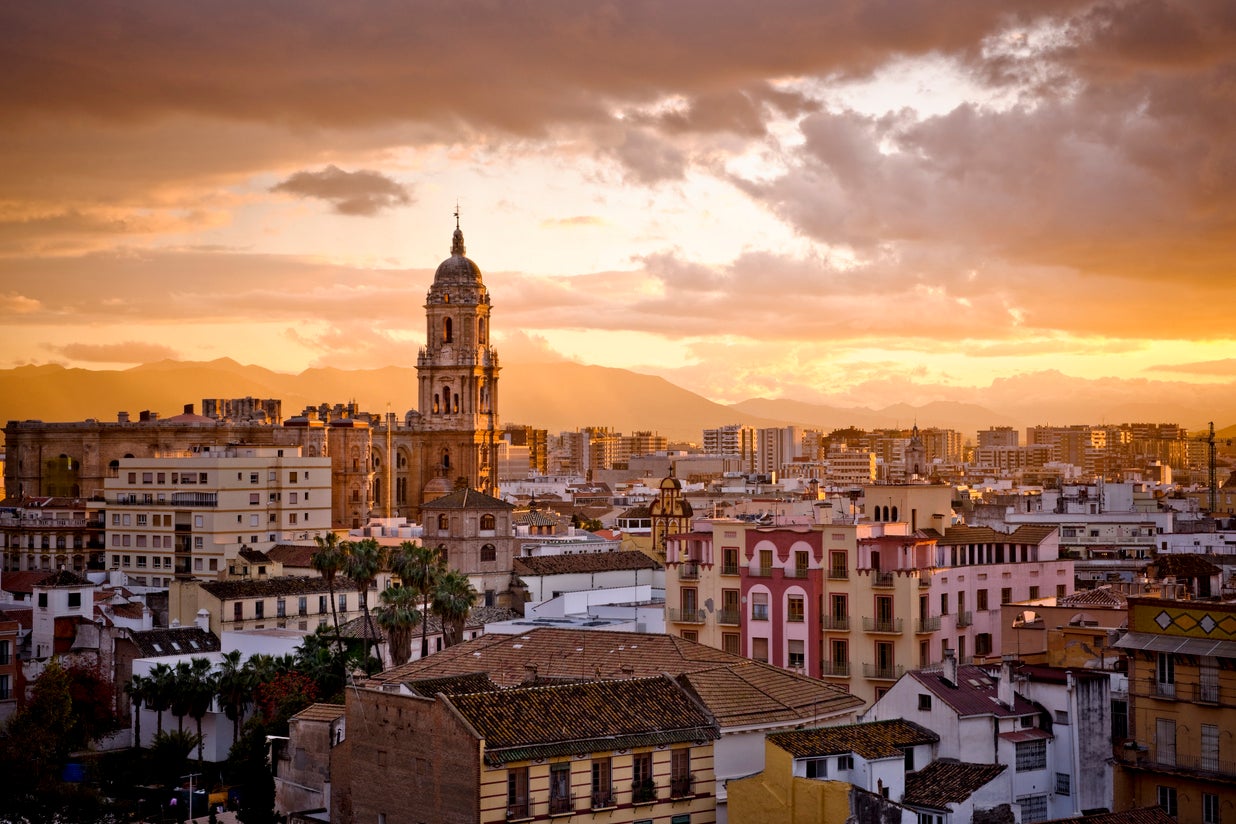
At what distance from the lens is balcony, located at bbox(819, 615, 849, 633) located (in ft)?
213

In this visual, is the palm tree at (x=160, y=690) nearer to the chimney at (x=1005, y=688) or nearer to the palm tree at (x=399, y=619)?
the palm tree at (x=399, y=619)

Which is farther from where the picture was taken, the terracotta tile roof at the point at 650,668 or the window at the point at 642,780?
the terracotta tile roof at the point at 650,668

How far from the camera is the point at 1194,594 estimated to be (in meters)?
63.6

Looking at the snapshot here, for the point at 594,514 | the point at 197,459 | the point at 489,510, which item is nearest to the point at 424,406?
the point at 594,514

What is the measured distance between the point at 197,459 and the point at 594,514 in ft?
228

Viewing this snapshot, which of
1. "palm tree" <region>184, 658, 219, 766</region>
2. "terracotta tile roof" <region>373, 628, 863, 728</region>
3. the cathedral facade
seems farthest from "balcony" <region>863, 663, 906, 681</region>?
the cathedral facade

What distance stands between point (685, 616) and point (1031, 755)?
23.0 meters

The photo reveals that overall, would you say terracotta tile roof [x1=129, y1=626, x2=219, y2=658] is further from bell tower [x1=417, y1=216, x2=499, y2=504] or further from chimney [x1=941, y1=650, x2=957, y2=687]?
bell tower [x1=417, y1=216, x2=499, y2=504]

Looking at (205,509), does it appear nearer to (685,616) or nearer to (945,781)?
(685,616)

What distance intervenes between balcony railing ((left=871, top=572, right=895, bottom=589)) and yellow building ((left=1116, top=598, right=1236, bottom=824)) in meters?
15.4

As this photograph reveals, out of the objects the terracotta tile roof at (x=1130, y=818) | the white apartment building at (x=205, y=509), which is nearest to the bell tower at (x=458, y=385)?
the white apartment building at (x=205, y=509)

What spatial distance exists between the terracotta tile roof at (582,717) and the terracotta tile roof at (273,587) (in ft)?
132

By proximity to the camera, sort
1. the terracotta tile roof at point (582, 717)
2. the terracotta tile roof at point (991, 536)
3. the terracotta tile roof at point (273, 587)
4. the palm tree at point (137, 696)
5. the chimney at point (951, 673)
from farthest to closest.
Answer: the terracotta tile roof at point (273, 587) → the palm tree at point (137, 696) → the terracotta tile roof at point (991, 536) → the chimney at point (951, 673) → the terracotta tile roof at point (582, 717)

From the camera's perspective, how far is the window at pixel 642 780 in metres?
45.7
